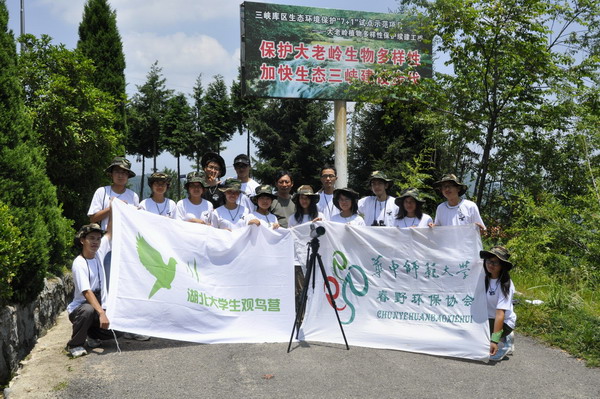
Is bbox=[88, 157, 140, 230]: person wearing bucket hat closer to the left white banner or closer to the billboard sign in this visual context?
the left white banner

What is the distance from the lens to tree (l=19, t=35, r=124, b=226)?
28.3 ft

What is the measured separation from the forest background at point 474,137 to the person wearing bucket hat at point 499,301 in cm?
78

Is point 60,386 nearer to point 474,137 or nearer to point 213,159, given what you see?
point 213,159

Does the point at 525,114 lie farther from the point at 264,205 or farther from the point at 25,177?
the point at 25,177

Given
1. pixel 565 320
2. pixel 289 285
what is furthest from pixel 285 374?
pixel 565 320

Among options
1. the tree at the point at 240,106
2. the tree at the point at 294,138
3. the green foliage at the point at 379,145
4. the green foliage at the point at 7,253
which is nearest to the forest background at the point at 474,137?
the green foliage at the point at 7,253

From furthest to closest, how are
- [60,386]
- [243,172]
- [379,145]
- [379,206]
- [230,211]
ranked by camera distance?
[379,145] < [243,172] < [379,206] < [230,211] < [60,386]

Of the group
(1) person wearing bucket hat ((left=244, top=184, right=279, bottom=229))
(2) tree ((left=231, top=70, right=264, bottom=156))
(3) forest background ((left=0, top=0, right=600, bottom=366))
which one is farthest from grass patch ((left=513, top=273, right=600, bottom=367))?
(2) tree ((left=231, top=70, right=264, bottom=156))

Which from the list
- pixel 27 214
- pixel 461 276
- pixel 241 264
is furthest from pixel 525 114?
pixel 27 214

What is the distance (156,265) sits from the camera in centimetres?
554

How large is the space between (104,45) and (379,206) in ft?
25.0

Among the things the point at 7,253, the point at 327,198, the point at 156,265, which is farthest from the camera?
the point at 327,198

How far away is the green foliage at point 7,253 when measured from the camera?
482 centimetres

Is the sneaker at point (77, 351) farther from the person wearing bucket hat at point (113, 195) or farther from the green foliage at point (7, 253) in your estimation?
the person wearing bucket hat at point (113, 195)
